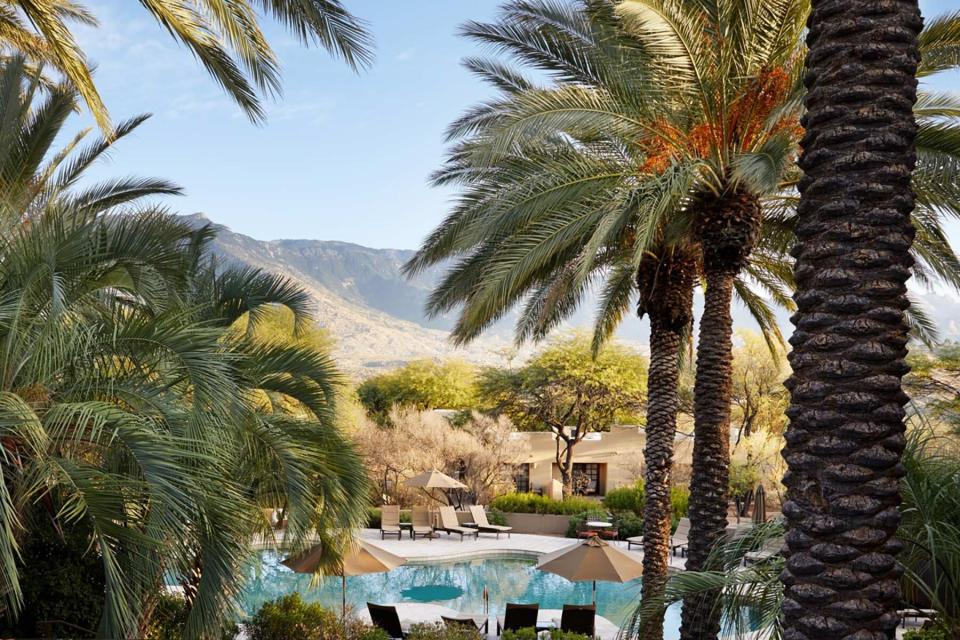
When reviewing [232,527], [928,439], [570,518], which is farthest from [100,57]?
[570,518]

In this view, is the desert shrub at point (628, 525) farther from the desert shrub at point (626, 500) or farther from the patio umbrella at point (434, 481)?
the patio umbrella at point (434, 481)

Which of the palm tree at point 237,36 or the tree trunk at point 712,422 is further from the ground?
the palm tree at point 237,36

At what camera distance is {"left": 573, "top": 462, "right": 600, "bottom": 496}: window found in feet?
132

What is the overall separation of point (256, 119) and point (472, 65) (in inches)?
174

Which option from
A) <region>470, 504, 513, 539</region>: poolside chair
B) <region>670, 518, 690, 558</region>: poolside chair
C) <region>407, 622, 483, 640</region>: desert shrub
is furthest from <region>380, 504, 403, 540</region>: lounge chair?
<region>407, 622, 483, 640</region>: desert shrub

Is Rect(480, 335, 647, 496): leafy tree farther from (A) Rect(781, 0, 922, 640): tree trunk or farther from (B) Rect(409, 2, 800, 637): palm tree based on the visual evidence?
(A) Rect(781, 0, 922, 640): tree trunk

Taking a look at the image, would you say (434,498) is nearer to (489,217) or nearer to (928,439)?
(489,217)

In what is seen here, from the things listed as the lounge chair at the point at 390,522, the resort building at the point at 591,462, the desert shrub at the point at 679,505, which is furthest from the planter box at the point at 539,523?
the resort building at the point at 591,462

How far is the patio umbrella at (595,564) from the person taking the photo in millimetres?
13727

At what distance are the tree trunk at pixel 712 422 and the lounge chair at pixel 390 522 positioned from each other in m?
→ 16.6

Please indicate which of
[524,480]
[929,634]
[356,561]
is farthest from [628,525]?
[929,634]

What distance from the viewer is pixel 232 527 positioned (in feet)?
25.5

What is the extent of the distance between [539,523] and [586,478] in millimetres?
12496

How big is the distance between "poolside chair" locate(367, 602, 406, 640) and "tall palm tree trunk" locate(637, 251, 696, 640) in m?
3.78
